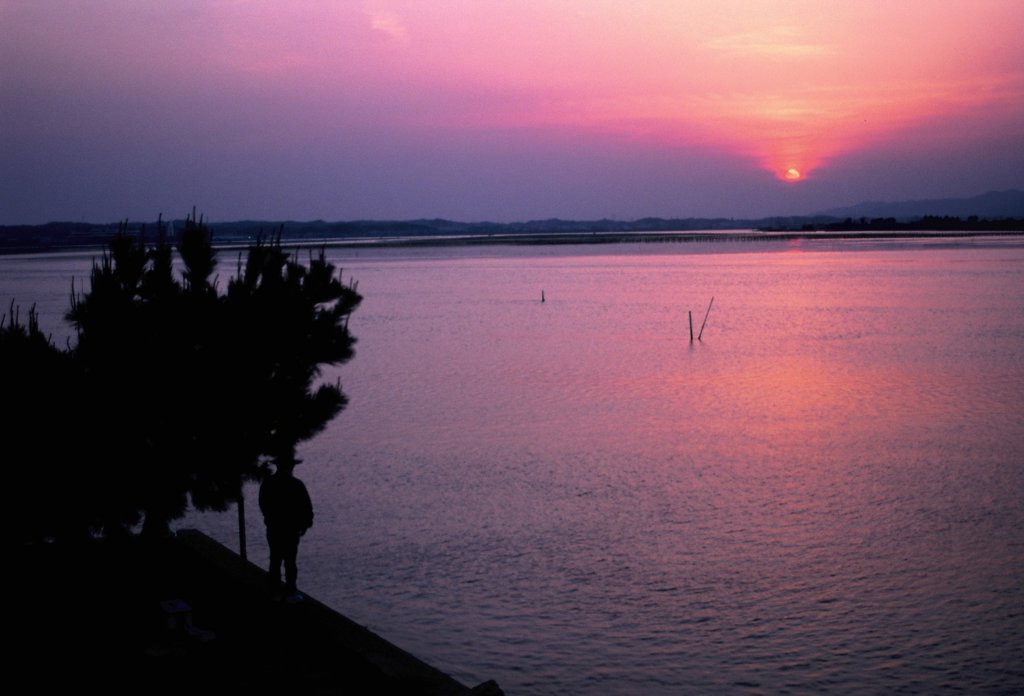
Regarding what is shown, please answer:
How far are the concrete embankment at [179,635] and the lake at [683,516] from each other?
201 cm

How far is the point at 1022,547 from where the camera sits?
1487 centimetres

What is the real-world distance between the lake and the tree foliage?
259cm

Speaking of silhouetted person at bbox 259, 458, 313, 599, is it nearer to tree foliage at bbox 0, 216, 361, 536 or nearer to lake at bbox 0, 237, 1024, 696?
tree foliage at bbox 0, 216, 361, 536

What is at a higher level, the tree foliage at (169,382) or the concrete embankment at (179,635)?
the tree foliage at (169,382)

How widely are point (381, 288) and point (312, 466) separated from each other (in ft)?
201

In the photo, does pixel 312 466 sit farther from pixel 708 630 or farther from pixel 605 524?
pixel 708 630

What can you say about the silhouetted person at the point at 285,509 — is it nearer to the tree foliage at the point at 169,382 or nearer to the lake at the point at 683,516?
the tree foliage at the point at 169,382

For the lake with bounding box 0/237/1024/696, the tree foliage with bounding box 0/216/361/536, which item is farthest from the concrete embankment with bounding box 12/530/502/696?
the lake with bounding box 0/237/1024/696

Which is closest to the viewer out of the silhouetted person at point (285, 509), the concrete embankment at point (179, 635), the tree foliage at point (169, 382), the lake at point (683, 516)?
the concrete embankment at point (179, 635)

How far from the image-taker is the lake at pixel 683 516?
1175 cm

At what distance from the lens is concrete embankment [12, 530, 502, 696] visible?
8.81 m

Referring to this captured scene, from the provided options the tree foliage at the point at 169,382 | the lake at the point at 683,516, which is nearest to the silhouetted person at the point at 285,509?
the tree foliage at the point at 169,382

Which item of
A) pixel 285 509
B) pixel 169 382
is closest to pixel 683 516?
pixel 285 509

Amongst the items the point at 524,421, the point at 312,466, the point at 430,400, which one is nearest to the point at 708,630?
the point at 312,466
